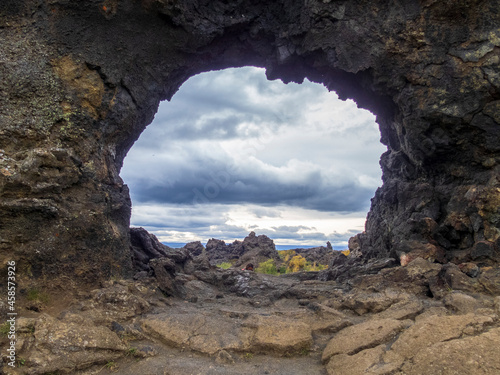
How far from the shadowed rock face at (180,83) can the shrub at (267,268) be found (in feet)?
37.4

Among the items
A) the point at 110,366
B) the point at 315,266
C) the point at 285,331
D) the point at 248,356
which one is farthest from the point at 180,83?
the point at 315,266

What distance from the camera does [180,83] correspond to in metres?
18.2

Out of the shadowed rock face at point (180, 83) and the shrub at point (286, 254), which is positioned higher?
the shadowed rock face at point (180, 83)

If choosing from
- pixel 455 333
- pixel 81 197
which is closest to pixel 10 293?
pixel 81 197

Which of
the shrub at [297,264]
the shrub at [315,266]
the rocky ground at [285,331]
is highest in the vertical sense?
the rocky ground at [285,331]

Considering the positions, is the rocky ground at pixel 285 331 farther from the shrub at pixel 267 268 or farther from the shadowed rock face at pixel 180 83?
the shrub at pixel 267 268

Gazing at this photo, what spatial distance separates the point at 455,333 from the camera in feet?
24.6

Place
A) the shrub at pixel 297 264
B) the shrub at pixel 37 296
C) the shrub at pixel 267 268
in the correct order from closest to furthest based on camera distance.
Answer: the shrub at pixel 37 296
the shrub at pixel 267 268
the shrub at pixel 297 264

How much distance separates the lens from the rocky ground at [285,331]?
7.38 m

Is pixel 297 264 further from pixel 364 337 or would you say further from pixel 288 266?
pixel 364 337

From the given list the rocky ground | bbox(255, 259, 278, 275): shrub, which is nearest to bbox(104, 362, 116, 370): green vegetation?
the rocky ground

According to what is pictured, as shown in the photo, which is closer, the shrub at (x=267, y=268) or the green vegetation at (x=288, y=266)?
the shrub at (x=267, y=268)

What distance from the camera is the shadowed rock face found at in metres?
11.4

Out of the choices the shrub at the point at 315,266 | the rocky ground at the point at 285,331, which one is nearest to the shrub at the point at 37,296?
the rocky ground at the point at 285,331
